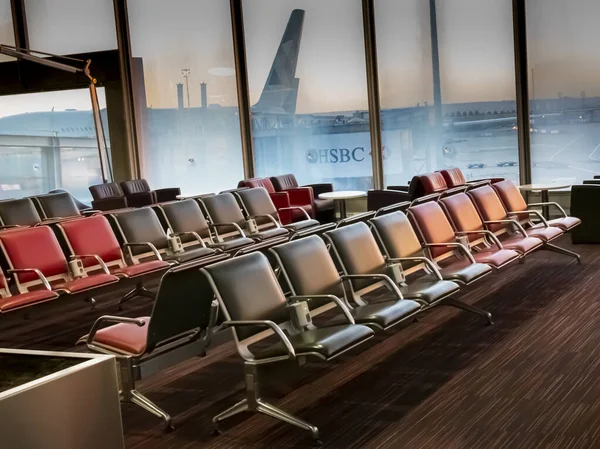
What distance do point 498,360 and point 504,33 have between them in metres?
6.91

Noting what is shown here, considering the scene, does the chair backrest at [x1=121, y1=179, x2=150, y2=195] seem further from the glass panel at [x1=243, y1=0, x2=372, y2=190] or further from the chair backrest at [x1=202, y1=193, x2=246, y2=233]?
the chair backrest at [x1=202, y1=193, x2=246, y2=233]

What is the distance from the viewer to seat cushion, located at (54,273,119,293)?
209 inches

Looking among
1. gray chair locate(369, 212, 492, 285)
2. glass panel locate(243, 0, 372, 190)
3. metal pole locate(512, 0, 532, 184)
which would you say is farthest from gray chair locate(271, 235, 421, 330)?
glass panel locate(243, 0, 372, 190)

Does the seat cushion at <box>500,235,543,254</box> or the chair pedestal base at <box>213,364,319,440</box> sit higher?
the seat cushion at <box>500,235,543,254</box>

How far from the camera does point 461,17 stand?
1070 centimetres

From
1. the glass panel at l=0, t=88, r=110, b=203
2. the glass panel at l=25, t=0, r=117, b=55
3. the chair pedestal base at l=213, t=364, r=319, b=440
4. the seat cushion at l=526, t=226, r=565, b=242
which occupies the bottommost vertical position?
the chair pedestal base at l=213, t=364, r=319, b=440

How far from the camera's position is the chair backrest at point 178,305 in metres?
3.65

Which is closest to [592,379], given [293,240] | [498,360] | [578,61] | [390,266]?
[498,360]

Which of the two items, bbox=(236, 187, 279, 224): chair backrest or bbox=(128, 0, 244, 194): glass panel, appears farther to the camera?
bbox=(128, 0, 244, 194): glass panel

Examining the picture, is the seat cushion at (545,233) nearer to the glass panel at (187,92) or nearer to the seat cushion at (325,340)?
the seat cushion at (325,340)

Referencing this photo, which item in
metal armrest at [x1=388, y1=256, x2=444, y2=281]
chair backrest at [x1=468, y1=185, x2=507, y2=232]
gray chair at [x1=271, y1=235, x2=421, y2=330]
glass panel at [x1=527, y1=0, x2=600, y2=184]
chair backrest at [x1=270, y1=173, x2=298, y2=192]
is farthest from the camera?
chair backrest at [x1=270, y1=173, x2=298, y2=192]

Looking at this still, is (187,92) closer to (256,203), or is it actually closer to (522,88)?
(256,203)

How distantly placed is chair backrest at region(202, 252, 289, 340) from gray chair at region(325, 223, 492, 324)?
0.66 m

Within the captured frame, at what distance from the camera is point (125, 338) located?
12.8ft
